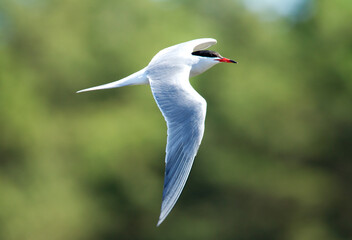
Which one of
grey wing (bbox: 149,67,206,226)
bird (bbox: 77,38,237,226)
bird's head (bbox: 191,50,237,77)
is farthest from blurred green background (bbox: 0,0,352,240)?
grey wing (bbox: 149,67,206,226)

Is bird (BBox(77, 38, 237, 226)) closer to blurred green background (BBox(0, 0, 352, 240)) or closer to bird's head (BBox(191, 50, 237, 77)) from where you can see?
bird's head (BBox(191, 50, 237, 77))

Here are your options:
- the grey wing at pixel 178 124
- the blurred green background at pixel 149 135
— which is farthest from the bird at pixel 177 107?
the blurred green background at pixel 149 135

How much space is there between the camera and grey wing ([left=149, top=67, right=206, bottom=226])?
4223 millimetres

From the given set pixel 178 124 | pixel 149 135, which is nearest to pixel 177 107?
pixel 178 124

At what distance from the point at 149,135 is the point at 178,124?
766 centimetres

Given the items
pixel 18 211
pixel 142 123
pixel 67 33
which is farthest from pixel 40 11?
pixel 18 211

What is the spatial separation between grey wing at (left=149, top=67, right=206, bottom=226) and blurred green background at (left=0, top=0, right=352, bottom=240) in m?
6.88

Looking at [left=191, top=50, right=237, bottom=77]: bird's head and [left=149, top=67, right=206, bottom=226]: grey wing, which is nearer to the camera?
[left=149, top=67, right=206, bottom=226]: grey wing

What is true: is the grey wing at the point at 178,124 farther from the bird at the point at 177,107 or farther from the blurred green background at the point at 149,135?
the blurred green background at the point at 149,135

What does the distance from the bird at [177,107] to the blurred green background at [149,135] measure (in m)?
6.59

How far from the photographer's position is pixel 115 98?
12.9 m

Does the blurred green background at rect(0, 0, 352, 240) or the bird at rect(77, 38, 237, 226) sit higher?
the bird at rect(77, 38, 237, 226)

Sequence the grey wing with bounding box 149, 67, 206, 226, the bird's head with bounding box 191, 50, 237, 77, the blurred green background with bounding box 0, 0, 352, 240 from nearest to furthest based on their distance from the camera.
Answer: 1. the grey wing with bounding box 149, 67, 206, 226
2. the bird's head with bounding box 191, 50, 237, 77
3. the blurred green background with bounding box 0, 0, 352, 240

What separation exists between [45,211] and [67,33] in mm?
3893
